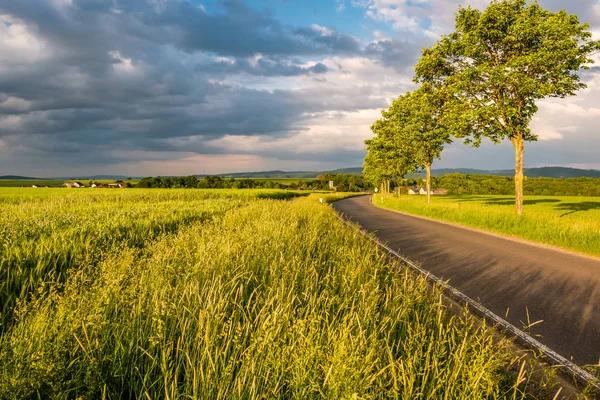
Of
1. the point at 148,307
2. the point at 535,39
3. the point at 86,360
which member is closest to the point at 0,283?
the point at 148,307

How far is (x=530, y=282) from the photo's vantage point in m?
6.83

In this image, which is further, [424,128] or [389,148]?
[389,148]

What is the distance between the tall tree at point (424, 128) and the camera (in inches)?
1022

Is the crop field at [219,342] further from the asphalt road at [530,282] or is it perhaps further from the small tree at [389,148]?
the small tree at [389,148]

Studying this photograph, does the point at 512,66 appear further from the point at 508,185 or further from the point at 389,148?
the point at 508,185

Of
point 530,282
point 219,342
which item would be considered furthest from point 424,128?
point 219,342

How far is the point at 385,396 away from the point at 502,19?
23.3 metres

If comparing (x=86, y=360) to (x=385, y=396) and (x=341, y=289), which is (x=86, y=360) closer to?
(x=385, y=396)

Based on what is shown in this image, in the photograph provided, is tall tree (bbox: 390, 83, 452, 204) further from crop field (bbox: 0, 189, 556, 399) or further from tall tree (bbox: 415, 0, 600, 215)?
crop field (bbox: 0, 189, 556, 399)

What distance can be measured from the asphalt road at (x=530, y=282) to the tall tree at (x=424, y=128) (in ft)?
48.5

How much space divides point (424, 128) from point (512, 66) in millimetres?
13403

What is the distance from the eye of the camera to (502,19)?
19.4 meters

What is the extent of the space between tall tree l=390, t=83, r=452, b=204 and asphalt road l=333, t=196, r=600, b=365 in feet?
48.5

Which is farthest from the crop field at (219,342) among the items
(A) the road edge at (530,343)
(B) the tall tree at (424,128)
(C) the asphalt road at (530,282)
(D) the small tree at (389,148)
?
(D) the small tree at (389,148)
